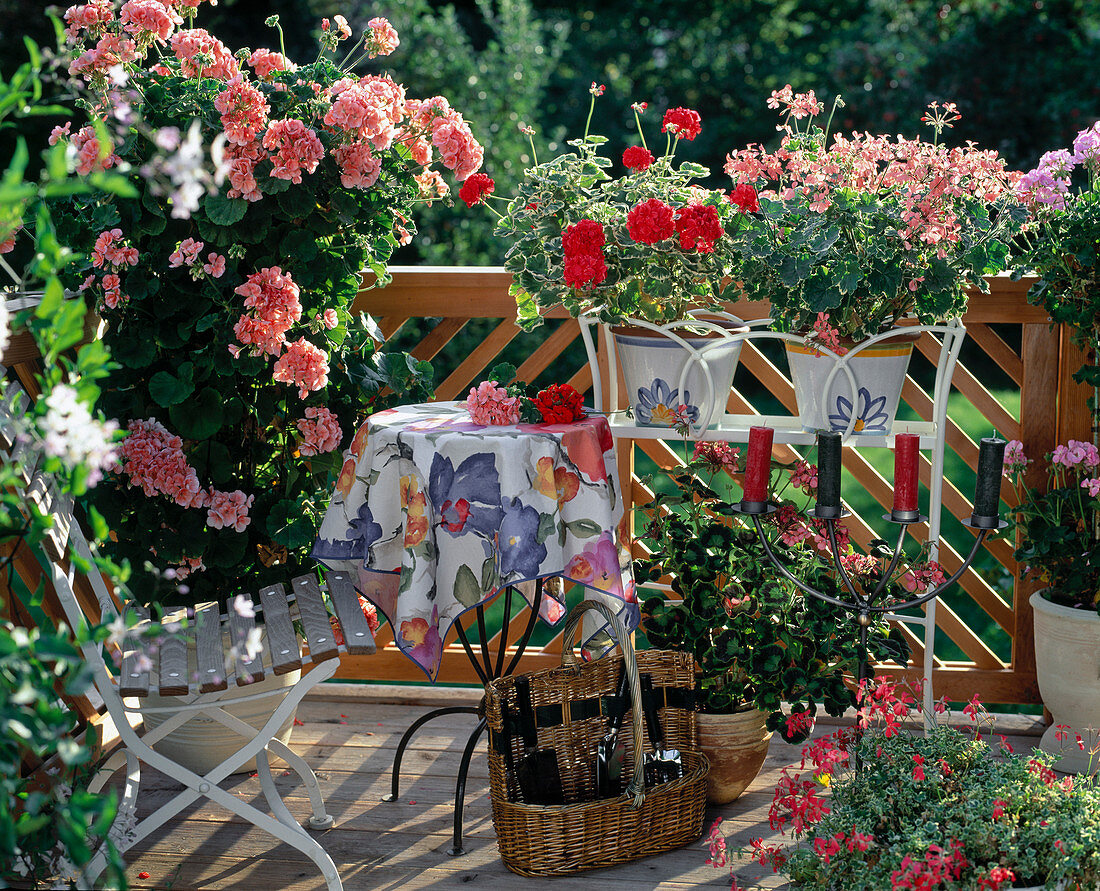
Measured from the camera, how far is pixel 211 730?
247cm

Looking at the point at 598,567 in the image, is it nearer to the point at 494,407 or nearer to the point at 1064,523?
the point at 494,407

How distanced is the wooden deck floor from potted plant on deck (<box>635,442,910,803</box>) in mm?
219

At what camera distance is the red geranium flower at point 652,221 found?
2.22 m

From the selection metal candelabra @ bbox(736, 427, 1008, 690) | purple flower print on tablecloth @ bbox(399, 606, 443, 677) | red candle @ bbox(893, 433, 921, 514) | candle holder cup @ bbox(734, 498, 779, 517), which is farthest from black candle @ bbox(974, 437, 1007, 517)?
purple flower print on tablecloth @ bbox(399, 606, 443, 677)

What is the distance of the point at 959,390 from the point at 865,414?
60 cm

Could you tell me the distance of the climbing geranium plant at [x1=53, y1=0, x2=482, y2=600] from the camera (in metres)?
2.19

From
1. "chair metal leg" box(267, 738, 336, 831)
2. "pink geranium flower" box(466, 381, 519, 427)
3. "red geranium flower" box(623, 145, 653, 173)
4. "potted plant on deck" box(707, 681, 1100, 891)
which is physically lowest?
"chair metal leg" box(267, 738, 336, 831)

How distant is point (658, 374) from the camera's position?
246cm

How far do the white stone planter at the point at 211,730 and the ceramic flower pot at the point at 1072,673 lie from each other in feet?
5.93

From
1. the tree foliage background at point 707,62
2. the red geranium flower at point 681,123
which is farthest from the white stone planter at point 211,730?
the tree foliage background at point 707,62

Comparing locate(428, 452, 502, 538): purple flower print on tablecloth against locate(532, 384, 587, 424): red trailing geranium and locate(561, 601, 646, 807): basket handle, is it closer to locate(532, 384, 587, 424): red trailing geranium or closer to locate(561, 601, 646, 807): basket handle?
locate(532, 384, 587, 424): red trailing geranium

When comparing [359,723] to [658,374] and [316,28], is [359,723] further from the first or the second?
[316,28]

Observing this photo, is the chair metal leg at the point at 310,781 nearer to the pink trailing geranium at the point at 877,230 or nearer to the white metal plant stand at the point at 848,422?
the white metal plant stand at the point at 848,422

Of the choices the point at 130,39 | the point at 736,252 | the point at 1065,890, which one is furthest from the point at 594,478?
the point at 130,39
